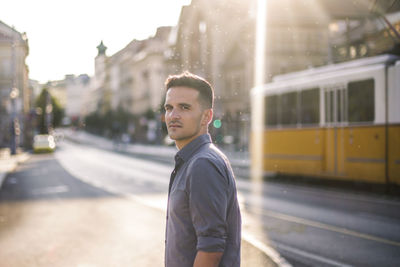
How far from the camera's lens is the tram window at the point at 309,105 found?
50.5 feet

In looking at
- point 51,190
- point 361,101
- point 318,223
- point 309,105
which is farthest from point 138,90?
point 318,223

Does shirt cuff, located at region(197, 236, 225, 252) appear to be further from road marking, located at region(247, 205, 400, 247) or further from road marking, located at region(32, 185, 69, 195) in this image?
road marking, located at region(32, 185, 69, 195)

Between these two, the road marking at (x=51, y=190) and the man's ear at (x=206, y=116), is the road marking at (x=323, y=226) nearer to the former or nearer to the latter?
the man's ear at (x=206, y=116)

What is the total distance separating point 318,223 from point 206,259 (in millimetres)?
7249

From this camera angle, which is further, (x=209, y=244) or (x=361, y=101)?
(x=361, y=101)

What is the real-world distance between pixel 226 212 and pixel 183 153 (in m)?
0.39

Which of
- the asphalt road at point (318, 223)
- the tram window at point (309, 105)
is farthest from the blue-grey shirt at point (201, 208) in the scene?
the tram window at point (309, 105)

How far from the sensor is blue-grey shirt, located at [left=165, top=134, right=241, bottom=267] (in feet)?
7.22

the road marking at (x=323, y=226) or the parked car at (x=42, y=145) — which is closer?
the road marking at (x=323, y=226)

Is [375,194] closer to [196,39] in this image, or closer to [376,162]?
[376,162]

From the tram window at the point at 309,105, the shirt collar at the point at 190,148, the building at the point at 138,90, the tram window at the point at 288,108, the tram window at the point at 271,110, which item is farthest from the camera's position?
the building at the point at 138,90

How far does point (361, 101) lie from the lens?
1359cm

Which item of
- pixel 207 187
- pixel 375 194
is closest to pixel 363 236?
pixel 375 194

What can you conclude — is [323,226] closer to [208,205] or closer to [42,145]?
[208,205]
